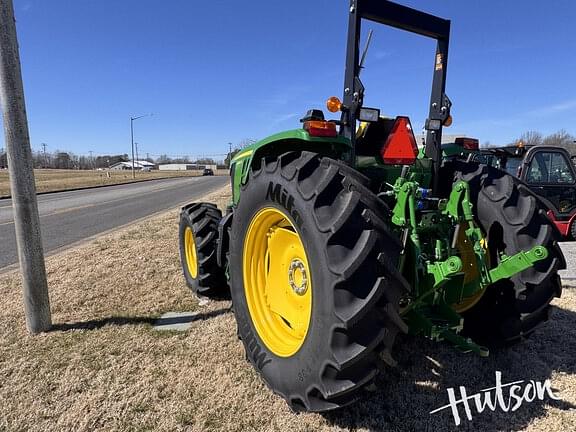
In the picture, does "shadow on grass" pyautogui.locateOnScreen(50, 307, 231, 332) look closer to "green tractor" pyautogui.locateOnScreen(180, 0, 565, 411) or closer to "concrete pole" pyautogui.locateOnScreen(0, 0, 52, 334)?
"concrete pole" pyautogui.locateOnScreen(0, 0, 52, 334)

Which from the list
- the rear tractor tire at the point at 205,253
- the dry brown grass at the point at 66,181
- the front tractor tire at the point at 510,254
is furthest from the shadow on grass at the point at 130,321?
the dry brown grass at the point at 66,181

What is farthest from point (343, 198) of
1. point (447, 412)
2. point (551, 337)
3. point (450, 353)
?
point (551, 337)

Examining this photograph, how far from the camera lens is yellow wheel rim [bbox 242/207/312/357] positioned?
2.57 metres

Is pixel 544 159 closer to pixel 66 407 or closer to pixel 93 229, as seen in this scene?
pixel 66 407

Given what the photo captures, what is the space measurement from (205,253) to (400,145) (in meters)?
2.43

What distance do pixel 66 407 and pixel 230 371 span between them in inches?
41.3

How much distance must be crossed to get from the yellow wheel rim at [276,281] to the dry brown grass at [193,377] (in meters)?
0.38

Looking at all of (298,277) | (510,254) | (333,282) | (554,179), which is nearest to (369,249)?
(333,282)

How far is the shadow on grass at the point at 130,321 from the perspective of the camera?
370 cm

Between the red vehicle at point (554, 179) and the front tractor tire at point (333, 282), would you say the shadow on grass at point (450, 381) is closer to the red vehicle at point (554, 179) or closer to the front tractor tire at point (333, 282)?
the front tractor tire at point (333, 282)

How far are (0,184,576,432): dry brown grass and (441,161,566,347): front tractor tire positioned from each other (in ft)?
1.06

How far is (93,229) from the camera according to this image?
32.7 ft

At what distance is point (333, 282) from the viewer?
190 centimetres

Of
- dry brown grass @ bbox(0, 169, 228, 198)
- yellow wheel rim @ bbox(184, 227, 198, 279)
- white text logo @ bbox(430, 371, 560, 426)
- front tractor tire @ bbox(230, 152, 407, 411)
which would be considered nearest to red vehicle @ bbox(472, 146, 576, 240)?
yellow wheel rim @ bbox(184, 227, 198, 279)
